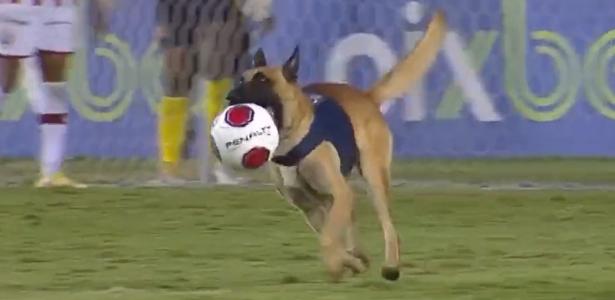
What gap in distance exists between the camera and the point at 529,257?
25.9 ft

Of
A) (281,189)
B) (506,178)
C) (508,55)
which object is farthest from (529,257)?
(508,55)

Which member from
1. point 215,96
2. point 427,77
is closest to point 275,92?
point 215,96

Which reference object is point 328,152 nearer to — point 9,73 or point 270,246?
point 270,246

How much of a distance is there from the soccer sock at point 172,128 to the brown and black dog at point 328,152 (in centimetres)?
428

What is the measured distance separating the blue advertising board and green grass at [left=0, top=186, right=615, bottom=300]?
1.57 meters

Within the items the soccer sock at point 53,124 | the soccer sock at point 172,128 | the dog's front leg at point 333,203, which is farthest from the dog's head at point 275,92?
the soccer sock at point 172,128

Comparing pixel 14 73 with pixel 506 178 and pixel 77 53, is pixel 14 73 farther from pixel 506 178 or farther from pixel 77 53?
pixel 506 178

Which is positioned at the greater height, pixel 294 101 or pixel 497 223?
pixel 294 101

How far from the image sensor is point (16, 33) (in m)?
11.3

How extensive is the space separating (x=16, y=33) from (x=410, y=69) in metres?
4.25

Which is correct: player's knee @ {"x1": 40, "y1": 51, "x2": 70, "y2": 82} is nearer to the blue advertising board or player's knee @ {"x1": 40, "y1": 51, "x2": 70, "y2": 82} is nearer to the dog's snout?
the blue advertising board

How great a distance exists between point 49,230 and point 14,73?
3.07 m

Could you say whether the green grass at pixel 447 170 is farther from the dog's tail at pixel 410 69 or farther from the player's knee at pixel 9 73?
the dog's tail at pixel 410 69

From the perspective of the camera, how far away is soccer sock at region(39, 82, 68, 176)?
11.0m
